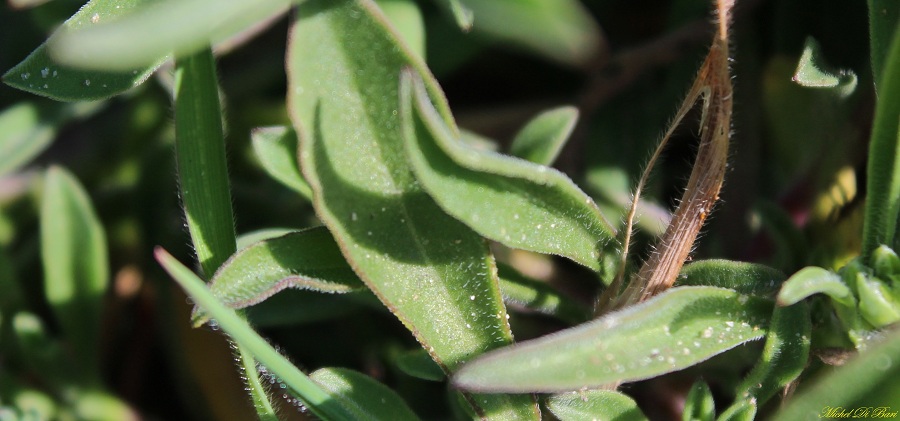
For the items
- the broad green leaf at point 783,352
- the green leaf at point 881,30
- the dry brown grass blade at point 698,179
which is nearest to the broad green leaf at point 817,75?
the green leaf at point 881,30

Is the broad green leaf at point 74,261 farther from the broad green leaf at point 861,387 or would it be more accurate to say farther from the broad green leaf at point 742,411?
the broad green leaf at point 861,387

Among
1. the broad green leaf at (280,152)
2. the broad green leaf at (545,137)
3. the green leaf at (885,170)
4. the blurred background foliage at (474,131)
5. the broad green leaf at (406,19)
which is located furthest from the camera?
the blurred background foliage at (474,131)

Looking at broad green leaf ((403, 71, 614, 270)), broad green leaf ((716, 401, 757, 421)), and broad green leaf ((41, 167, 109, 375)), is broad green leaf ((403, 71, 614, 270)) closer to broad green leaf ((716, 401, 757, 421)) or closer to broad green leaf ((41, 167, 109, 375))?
broad green leaf ((716, 401, 757, 421))

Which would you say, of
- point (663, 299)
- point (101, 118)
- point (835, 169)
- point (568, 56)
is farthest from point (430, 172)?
point (101, 118)

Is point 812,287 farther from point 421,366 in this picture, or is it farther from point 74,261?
point 74,261

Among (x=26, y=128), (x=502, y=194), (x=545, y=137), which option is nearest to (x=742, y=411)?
(x=502, y=194)

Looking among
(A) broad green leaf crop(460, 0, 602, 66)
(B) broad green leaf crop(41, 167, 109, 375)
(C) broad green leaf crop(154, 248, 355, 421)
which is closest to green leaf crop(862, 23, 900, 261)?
(A) broad green leaf crop(460, 0, 602, 66)
